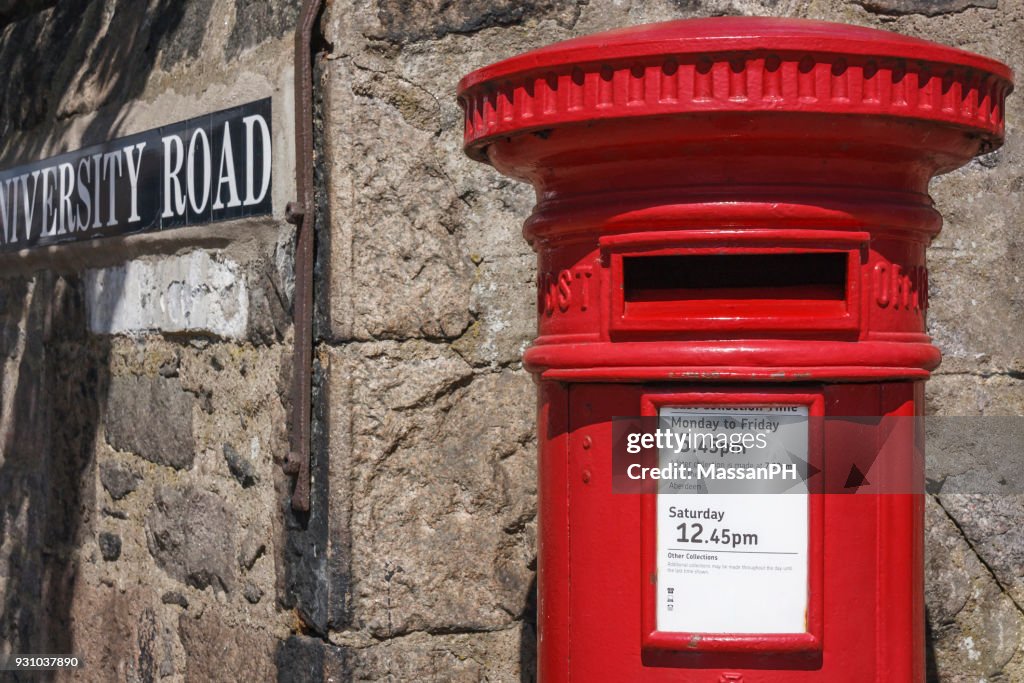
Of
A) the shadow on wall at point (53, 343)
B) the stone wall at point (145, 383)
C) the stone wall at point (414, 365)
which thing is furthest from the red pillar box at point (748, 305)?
the shadow on wall at point (53, 343)

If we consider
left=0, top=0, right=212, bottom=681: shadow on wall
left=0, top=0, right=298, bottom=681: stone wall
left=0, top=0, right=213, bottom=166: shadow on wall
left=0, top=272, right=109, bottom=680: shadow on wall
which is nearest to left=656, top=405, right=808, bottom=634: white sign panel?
left=0, top=0, right=298, bottom=681: stone wall

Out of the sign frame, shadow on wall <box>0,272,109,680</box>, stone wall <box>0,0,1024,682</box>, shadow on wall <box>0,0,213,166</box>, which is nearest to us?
the sign frame

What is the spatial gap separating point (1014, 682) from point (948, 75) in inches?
70.2

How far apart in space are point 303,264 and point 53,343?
5.22ft

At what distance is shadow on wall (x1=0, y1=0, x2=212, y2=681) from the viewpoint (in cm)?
371

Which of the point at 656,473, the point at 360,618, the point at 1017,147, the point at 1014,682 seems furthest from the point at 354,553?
the point at 1017,147

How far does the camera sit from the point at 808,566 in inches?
67.3

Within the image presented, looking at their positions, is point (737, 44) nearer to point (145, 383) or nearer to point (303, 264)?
point (303, 264)

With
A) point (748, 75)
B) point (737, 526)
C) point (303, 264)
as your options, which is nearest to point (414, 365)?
point (303, 264)

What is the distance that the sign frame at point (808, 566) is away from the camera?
1.69 m

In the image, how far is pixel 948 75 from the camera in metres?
1.68

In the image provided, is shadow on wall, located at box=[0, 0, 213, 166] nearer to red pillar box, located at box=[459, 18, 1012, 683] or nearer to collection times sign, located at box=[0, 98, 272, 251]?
collection times sign, located at box=[0, 98, 272, 251]

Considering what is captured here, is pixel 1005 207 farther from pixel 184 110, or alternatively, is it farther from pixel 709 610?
pixel 184 110

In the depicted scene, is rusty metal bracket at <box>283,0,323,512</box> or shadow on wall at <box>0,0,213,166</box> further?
shadow on wall at <box>0,0,213,166</box>
